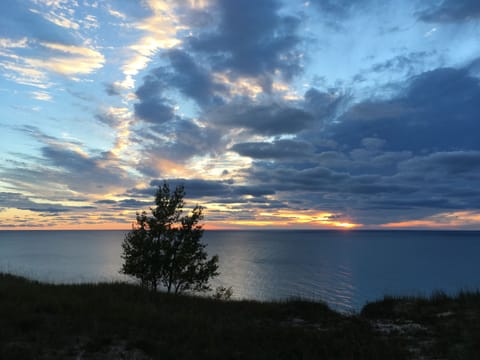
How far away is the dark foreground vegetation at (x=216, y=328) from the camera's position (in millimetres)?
8844

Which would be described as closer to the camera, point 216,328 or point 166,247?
point 216,328

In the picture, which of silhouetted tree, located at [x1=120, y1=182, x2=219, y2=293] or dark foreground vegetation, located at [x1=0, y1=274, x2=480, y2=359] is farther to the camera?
silhouetted tree, located at [x1=120, y1=182, x2=219, y2=293]

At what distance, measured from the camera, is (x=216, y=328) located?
423 inches

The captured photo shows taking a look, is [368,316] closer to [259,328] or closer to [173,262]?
[259,328]

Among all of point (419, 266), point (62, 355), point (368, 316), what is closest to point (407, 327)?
point (368, 316)

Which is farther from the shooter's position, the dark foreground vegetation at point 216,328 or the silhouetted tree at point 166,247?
the silhouetted tree at point 166,247

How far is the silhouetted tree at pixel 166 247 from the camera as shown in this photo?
36.0 meters

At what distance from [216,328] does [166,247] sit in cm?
2654

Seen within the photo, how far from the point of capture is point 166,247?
119ft

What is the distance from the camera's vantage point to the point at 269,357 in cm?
857

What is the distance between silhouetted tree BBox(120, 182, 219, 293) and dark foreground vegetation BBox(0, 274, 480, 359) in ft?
67.3

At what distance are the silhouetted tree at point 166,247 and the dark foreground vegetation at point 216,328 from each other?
20509 mm

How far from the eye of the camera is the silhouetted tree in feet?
118

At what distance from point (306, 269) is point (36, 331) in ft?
435
